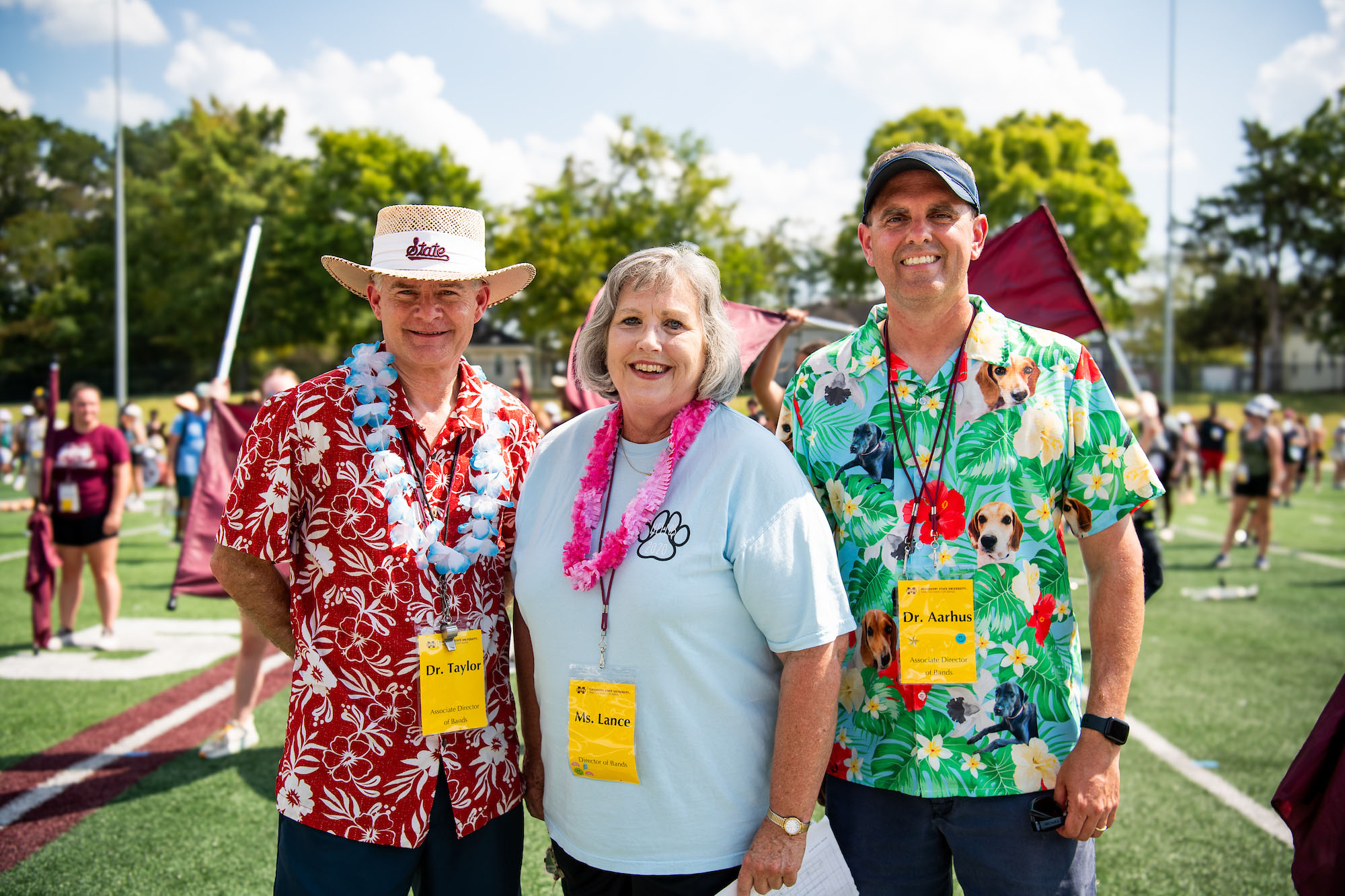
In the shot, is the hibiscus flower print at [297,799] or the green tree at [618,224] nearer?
the hibiscus flower print at [297,799]

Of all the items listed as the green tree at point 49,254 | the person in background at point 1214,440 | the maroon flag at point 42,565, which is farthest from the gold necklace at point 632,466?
the green tree at point 49,254

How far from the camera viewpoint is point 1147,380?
4012 centimetres

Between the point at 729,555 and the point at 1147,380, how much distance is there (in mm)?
44596

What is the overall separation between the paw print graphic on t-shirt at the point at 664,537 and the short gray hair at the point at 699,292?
35 cm

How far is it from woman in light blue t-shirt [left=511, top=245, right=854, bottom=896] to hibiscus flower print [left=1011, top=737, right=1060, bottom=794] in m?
0.46

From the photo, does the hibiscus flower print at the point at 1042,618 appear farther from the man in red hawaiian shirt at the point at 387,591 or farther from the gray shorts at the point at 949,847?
the man in red hawaiian shirt at the point at 387,591

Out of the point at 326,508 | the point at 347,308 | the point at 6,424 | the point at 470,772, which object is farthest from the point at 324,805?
the point at 347,308

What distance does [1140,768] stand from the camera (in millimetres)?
4746

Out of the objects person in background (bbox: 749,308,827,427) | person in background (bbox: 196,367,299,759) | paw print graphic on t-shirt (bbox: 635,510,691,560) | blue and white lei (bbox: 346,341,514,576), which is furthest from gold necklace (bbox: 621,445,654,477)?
person in background (bbox: 196,367,299,759)

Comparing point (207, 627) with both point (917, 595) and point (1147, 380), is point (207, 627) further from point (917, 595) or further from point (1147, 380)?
point (1147, 380)

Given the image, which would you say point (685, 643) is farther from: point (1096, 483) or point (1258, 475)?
point (1258, 475)

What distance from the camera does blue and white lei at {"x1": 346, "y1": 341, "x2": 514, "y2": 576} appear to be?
2109 millimetres

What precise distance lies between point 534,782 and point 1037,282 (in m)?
2.96

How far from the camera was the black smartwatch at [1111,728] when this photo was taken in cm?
190
